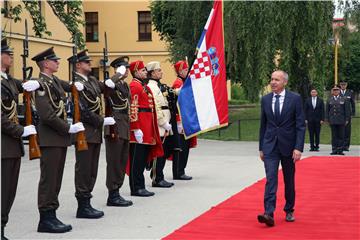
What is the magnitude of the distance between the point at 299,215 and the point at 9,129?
363 centimetres

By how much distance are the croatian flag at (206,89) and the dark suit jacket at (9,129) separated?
3763 mm

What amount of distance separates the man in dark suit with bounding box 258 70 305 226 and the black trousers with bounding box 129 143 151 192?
2426 millimetres

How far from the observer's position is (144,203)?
29.4ft

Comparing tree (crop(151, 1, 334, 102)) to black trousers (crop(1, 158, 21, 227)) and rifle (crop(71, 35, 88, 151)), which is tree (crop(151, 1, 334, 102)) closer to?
rifle (crop(71, 35, 88, 151))

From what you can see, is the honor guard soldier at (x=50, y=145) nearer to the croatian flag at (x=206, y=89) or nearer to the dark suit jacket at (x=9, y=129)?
the dark suit jacket at (x=9, y=129)

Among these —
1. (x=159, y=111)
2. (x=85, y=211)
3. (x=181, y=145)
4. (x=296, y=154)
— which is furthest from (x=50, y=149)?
(x=181, y=145)

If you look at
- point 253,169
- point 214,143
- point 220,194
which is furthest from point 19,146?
point 214,143

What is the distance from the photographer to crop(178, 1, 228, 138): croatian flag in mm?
9914

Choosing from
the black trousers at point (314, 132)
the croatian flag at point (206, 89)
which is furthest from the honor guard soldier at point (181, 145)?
the black trousers at point (314, 132)

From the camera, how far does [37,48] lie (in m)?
26.6

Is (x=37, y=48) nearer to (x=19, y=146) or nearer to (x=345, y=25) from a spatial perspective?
(x=345, y=25)

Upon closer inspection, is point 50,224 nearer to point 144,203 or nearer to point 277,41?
point 144,203

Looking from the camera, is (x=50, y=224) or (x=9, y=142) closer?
(x=9, y=142)

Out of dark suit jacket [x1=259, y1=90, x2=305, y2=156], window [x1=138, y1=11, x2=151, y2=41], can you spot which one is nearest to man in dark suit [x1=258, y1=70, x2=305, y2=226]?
dark suit jacket [x1=259, y1=90, x2=305, y2=156]
